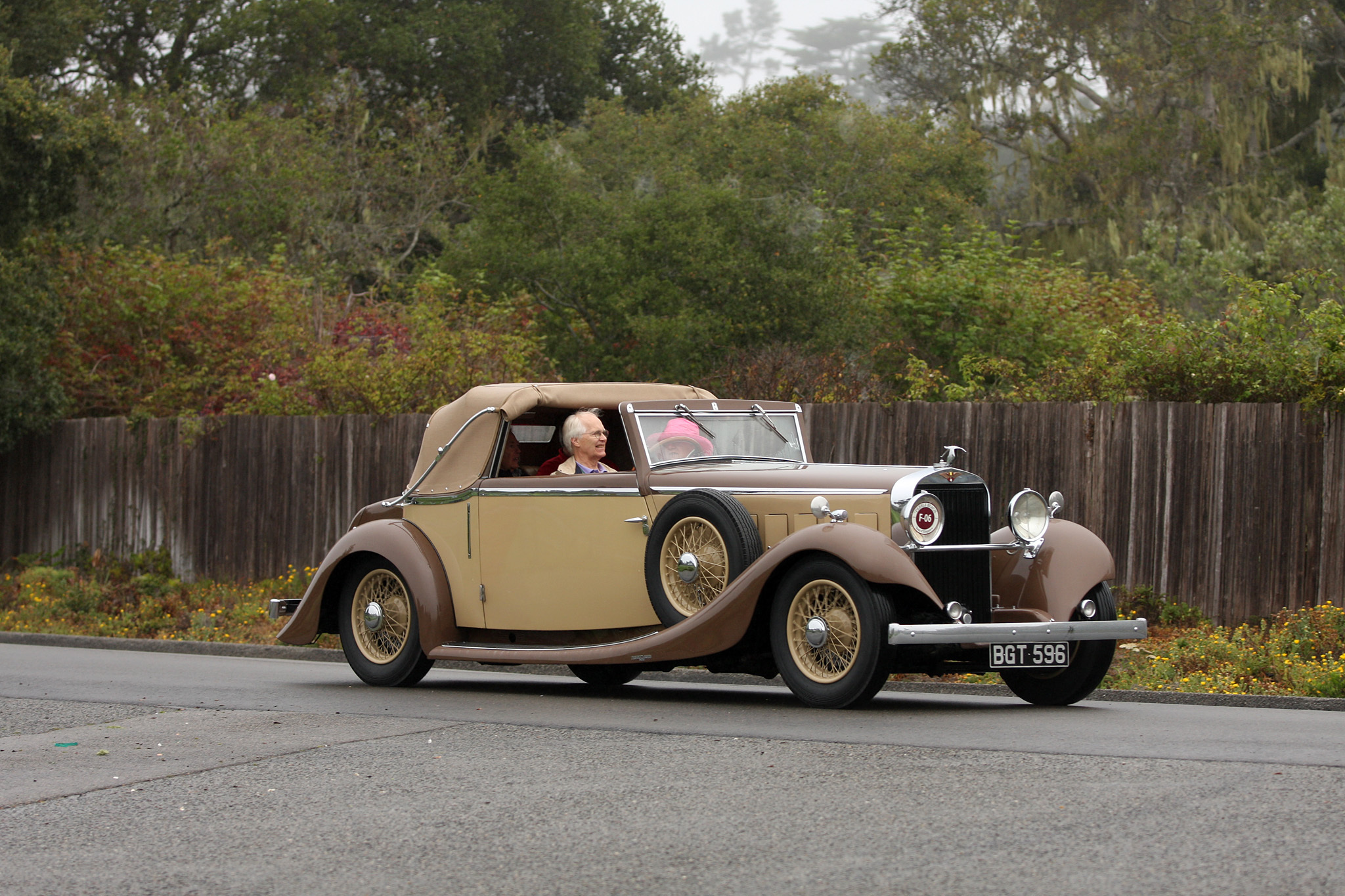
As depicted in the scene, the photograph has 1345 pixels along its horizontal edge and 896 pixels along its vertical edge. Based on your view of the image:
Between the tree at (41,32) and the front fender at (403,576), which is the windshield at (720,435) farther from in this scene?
the tree at (41,32)

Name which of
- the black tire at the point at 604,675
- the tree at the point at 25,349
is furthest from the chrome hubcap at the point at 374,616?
the tree at the point at 25,349

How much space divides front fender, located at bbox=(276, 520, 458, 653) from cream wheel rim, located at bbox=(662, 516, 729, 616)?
6.47ft

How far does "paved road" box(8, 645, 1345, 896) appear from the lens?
506 centimetres

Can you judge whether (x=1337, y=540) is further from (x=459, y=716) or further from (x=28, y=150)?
(x=28, y=150)

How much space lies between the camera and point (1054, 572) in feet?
30.3

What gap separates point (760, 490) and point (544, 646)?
1916 millimetres

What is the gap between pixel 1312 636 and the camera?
1157 centimetres

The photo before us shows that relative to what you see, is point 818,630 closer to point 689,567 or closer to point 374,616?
point 689,567

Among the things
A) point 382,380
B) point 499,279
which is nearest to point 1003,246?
point 499,279

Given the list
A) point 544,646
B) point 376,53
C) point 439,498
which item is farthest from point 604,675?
point 376,53

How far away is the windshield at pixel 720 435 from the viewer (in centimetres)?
1027

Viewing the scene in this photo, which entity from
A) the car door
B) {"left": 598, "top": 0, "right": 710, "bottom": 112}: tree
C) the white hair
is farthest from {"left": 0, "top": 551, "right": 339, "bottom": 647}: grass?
{"left": 598, "top": 0, "right": 710, "bottom": 112}: tree

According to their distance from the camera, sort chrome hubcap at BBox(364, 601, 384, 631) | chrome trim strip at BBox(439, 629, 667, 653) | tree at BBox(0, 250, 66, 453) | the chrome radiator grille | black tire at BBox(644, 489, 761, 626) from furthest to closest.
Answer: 1. tree at BBox(0, 250, 66, 453)
2. chrome hubcap at BBox(364, 601, 384, 631)
3. chrome trim strip at BBox(439, 629, 667, 653)
4. black tire at BBox(644, 489, 761, 626)
5. the chrome radiator grille

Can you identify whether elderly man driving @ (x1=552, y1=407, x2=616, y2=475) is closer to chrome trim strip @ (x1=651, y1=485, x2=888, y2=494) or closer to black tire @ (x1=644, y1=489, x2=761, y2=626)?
chrome trim strip @ (x1=651, y1=485, x2=888, y2=494)
